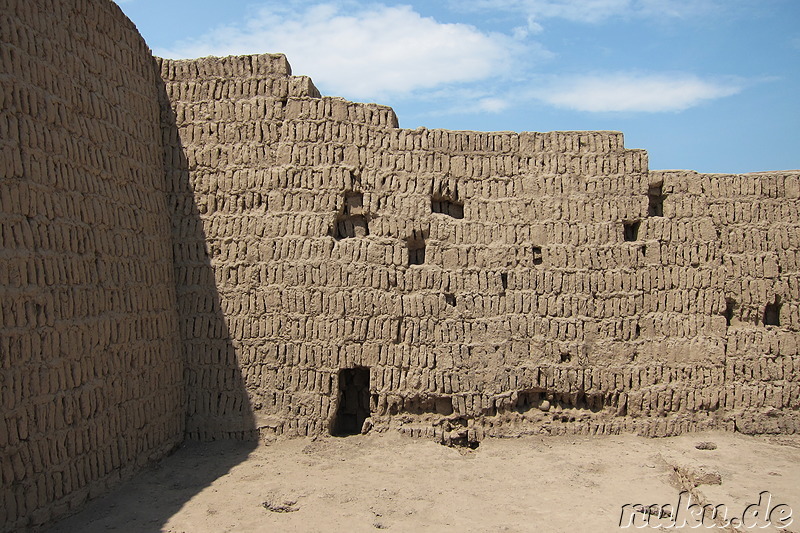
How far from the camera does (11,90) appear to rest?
167 inches

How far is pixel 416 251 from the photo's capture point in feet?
20.8

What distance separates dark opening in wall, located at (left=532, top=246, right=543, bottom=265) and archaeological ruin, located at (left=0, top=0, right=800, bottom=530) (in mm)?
23

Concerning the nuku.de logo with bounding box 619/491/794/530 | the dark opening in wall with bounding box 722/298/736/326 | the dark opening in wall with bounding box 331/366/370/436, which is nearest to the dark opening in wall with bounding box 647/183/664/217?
the dark opening in wall with bounding box 722/298/736/326

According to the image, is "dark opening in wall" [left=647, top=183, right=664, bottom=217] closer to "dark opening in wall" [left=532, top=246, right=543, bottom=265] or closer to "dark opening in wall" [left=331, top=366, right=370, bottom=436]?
"dark opening in wall" [left=532, top=246, right=543, bottom=265]

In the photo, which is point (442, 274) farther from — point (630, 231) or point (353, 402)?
point (630, 231)

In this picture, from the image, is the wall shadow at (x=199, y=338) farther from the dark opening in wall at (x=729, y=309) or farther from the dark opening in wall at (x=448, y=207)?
the dark opening in wall at (x=729, y=309)

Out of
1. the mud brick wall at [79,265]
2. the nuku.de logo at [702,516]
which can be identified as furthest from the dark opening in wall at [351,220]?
the nuku.de logo at [702,516]

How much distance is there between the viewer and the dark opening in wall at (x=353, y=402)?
20.9 ft

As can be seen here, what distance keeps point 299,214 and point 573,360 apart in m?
3.12

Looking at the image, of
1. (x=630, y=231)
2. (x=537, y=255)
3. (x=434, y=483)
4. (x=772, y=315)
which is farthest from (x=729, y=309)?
(x=434, y=483)

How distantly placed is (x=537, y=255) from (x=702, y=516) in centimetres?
276

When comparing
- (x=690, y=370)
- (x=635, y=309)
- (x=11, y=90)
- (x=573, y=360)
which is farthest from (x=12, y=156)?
(x=690, y=370)

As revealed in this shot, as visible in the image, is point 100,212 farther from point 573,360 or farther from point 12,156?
point 573,360

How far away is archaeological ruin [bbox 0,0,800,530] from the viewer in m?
6.07
